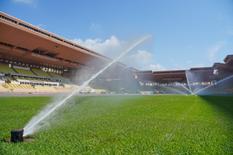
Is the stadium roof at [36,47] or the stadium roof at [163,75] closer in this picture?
the stadium roof at [36,47]

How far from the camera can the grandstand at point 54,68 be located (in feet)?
137

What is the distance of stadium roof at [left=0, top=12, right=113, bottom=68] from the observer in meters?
40.2

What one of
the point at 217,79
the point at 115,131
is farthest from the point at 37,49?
the point at 217,79

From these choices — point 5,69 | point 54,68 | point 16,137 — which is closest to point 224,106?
point 16,137

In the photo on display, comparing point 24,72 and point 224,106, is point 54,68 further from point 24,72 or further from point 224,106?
point 224,106

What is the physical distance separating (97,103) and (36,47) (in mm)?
35109

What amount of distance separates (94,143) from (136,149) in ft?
3.05

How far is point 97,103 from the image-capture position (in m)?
18.6

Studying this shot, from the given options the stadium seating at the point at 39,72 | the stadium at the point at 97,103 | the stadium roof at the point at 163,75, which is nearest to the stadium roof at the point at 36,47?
the stadium at the point at 97,103

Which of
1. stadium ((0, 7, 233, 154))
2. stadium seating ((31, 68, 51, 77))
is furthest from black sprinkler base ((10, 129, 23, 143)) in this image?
stadium seating ((31, 68, 51, 77))

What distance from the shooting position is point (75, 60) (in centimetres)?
6538

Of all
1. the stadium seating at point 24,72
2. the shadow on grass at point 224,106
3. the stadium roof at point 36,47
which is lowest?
the shadow on grass at point 224,106

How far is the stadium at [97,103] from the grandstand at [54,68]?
174 mm

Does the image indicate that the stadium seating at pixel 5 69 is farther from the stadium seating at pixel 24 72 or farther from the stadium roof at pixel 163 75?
the stadium roof at pixel 163 75
